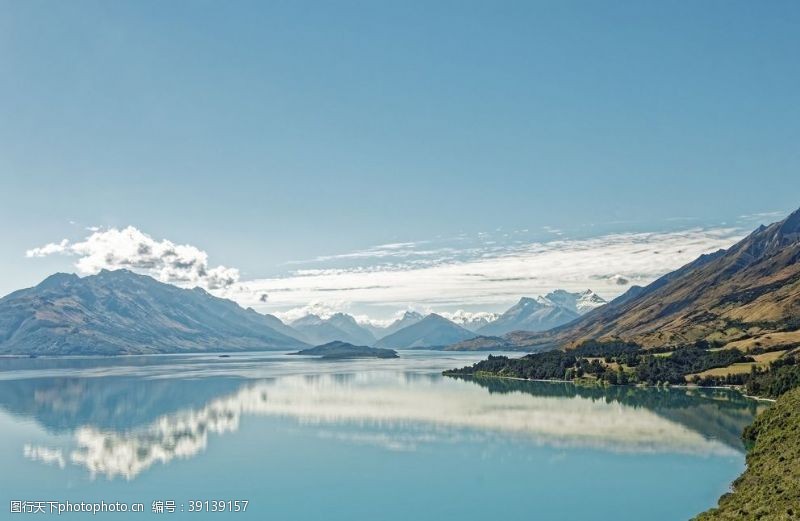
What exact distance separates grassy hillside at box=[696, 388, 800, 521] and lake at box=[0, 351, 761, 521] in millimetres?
4710

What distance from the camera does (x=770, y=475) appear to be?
6869 centimetres

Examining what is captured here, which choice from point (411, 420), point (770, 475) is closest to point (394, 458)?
point (411, 420)

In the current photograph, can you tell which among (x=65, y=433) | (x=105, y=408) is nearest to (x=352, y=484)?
(x=65, y=433)

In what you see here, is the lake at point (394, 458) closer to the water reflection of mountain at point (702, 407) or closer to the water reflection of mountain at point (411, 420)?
the water reflection of mountain at point (411, 420)

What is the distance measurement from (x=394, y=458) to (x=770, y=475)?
5545 centimetres

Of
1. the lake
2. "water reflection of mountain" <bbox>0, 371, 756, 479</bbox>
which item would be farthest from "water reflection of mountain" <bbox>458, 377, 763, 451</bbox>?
the lake

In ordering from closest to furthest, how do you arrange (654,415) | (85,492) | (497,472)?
1. (85,492)
2. (497,472)
3. (654,415)

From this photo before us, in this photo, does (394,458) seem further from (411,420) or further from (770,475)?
(770,475)

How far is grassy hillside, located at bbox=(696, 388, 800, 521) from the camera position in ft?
177

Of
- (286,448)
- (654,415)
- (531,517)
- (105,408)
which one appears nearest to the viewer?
(531,517)

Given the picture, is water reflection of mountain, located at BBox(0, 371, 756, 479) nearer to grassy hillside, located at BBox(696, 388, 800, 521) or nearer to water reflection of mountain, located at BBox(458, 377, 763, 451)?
water reflection of mountain, located at BBox(458, 377, 763, 451)

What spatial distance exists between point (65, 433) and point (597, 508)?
113182 mm

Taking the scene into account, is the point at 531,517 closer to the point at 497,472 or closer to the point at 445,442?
the point at 497,472

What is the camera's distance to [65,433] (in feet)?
447
